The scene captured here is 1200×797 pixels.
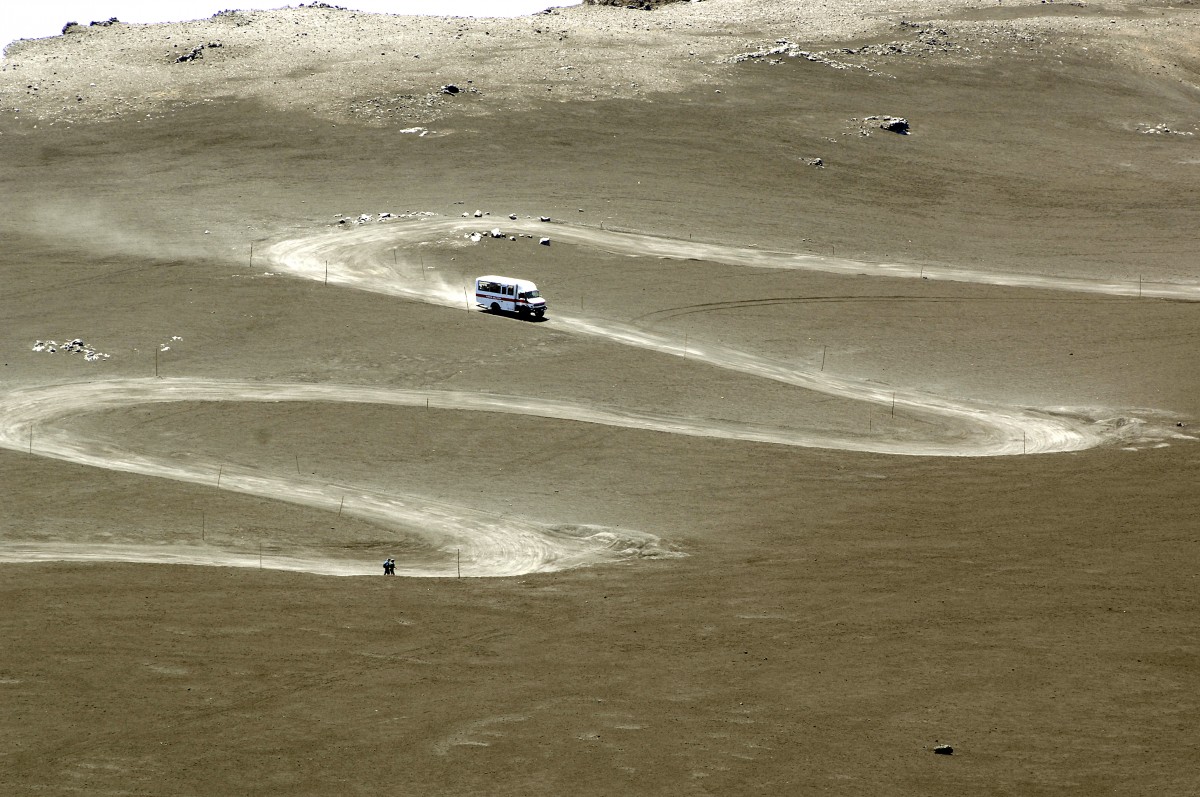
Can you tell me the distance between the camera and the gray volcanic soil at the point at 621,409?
22609mm

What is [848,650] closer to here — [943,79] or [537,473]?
[537,473]

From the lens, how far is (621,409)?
147ft

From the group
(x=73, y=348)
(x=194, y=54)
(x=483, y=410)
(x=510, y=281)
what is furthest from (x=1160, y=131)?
(x=73, y=348)

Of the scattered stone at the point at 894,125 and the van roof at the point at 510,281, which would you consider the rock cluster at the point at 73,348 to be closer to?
the van roof at the point at 510,281

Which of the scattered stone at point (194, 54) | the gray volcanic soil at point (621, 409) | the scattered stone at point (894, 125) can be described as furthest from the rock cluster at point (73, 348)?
the scattered stone at point (894, 125)

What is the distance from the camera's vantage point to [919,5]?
338 ft

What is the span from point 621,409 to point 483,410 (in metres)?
4.91

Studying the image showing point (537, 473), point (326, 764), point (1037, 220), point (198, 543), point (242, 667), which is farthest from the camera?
point (1037, 220)

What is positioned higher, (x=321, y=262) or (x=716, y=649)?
(x=321, y=262)

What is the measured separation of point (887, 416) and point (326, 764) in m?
28.1

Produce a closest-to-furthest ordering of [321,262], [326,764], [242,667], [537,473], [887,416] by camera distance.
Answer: [326,764] < [242,667] < [537,473] < [887,416] < [321,262]

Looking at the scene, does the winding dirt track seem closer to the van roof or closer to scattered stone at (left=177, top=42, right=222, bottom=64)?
the van roof

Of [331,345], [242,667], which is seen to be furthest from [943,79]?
[242,667]

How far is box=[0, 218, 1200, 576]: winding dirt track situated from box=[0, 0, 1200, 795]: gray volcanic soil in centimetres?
58
